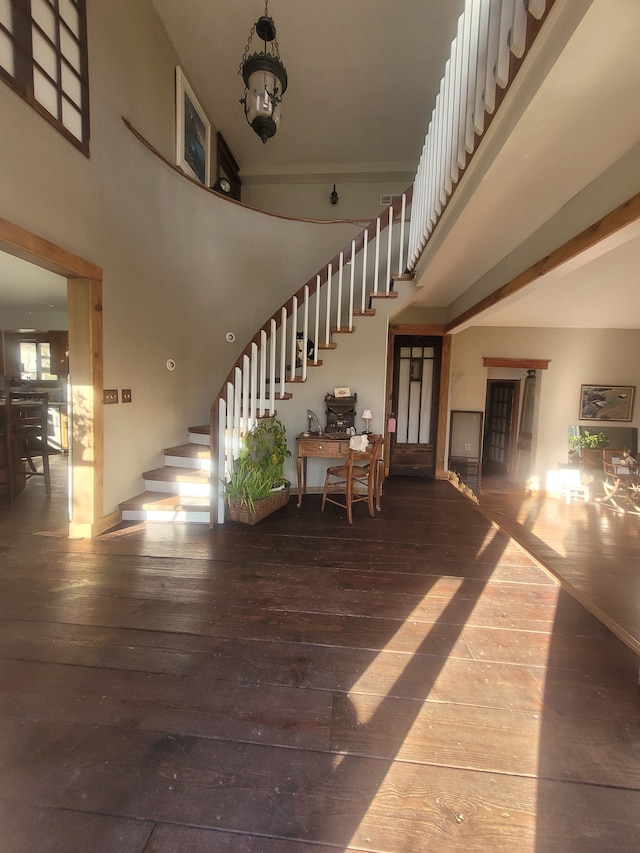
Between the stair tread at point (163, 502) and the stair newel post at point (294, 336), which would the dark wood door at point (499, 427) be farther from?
the stair tread at point (163, 502)

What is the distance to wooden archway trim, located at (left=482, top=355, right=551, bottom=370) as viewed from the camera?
638cm

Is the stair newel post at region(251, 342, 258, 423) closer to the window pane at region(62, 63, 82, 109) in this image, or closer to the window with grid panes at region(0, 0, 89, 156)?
the window with grid panes at region(0, 0, 89, 156)

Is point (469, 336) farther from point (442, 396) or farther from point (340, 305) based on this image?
point (340, 305)

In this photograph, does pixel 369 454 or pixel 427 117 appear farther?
pixel 427 117

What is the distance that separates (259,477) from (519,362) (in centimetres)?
558

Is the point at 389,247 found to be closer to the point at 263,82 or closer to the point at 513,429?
the point at 263,82

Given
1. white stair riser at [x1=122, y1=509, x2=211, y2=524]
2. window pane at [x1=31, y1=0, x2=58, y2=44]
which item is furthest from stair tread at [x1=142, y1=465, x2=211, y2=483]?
window pane at [x1=31, y1=0, x2=58, y2=44]

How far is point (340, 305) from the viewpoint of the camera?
4094 millimetres

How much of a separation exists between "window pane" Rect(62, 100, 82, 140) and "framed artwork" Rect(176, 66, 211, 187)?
165 cm

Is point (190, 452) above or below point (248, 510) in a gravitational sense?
above

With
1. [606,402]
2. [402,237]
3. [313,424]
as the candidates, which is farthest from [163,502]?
[606,402]

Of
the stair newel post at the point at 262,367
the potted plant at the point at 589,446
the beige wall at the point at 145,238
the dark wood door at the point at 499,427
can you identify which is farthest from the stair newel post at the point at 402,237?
the potted plant at the point at 589,446

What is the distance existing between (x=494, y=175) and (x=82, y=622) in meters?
3.46

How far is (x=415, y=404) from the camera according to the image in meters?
5.92
